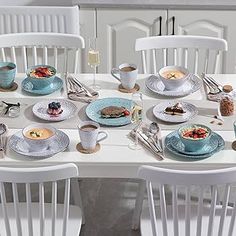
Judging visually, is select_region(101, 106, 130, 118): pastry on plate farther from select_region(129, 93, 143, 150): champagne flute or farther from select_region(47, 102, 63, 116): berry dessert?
select_region(47, 102, 63, 116): berry dessert

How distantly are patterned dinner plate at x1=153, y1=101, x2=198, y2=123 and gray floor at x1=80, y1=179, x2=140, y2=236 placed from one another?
2.20ft

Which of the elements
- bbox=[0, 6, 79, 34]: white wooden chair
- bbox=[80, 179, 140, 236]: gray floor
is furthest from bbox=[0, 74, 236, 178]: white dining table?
bbox=[0, 6, 79, 34]: white wooden chair

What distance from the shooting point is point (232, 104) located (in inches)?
94.0

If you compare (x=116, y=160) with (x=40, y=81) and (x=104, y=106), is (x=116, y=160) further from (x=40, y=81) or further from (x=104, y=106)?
(x=40, y=81)

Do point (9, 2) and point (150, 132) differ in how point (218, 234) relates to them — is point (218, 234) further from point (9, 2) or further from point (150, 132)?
point (9, 2)

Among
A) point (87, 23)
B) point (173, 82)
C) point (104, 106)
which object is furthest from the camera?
point (87, 23)

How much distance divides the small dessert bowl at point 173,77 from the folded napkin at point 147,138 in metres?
0.31

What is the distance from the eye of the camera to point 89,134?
6.94ft

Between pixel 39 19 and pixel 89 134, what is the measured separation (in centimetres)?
144

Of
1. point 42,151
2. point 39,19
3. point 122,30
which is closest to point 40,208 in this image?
point 42,151

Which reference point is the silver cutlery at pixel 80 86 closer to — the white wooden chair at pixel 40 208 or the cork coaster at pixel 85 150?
the cork coaster at pixel 85 150

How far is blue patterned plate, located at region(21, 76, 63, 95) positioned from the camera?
8.39 ft

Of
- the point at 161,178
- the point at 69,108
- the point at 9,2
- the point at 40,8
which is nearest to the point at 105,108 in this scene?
the point at 69,108

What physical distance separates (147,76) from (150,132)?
1.68 feet
